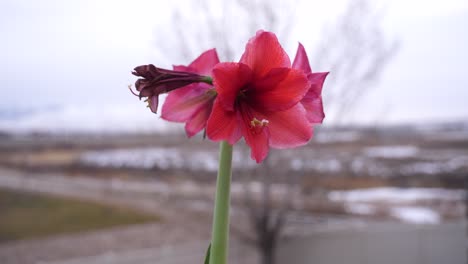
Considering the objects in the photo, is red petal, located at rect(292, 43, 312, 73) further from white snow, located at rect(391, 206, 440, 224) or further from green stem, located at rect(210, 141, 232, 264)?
white snow, located at rect(391, 206, 440, 224)

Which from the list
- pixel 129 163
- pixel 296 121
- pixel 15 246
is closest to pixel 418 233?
pixel 296 121

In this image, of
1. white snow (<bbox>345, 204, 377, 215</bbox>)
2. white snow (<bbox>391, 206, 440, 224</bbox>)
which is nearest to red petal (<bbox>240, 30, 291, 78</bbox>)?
white snow (<bbox>391, 206, 440, 224</bbox>)

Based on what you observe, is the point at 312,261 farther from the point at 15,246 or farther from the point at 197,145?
the point at 15,246

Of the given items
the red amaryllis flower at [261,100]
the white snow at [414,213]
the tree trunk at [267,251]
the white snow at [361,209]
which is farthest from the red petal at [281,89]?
the white snow at [361,209]

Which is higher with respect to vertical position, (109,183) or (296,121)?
(109,183)

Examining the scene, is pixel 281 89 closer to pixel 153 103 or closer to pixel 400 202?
pixel 153 103

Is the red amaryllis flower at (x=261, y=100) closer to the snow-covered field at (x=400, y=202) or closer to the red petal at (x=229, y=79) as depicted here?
the red petal at (x=229, y=79)

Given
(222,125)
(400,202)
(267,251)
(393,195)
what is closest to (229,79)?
(222,125)
